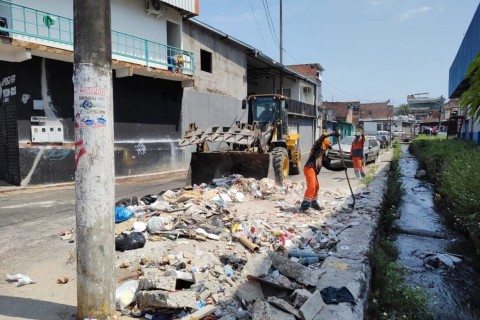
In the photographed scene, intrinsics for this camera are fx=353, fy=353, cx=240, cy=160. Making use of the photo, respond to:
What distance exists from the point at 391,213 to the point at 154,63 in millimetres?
10279

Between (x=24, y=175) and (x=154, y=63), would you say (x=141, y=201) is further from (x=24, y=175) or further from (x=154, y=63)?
(x=154, y=63)

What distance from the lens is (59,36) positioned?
10.7 meters

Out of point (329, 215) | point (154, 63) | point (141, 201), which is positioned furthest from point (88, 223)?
point (154, 63)

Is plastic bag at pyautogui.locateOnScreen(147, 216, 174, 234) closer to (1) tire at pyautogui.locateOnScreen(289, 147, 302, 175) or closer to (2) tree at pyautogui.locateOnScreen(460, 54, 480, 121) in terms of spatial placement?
(2) tree at pyautogui.locateOnScreen(460, 54, 480, 121)

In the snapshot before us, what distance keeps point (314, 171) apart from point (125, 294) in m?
4.94

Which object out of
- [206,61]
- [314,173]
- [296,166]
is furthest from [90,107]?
[206,61]

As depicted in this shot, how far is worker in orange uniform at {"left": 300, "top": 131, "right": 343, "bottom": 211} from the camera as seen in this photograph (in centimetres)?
734

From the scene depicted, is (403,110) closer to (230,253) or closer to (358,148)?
(358,148)

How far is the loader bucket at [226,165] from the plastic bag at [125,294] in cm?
604

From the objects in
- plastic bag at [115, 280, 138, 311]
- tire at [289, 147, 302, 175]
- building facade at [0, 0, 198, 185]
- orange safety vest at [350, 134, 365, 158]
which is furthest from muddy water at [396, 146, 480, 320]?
building facade at [0, 0, 198, 185]

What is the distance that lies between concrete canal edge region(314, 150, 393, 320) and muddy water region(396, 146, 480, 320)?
870 mm

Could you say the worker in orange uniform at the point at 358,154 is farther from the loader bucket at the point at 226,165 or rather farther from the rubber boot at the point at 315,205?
the rubber boot at the point at 315,205

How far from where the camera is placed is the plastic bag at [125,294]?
3.45 meters

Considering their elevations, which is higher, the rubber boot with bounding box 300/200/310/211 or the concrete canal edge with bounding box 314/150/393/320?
the rubber boot with bounding box 300/200/310/211
